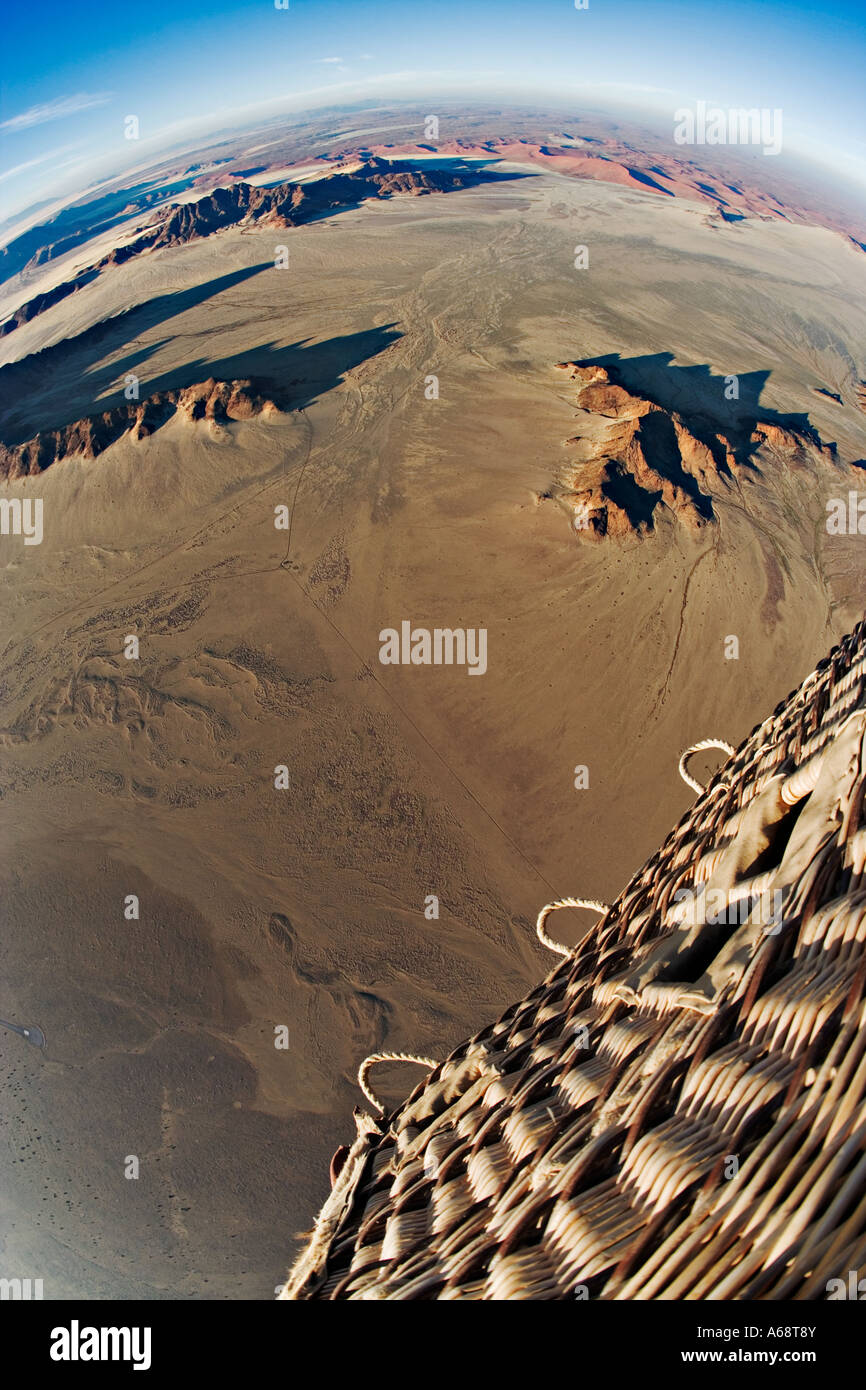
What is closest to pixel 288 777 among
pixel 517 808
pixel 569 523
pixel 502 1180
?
pixel 517 808

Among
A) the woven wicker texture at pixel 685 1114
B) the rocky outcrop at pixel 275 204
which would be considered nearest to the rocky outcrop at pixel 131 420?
the woven wicker texture at pixel 685 1114

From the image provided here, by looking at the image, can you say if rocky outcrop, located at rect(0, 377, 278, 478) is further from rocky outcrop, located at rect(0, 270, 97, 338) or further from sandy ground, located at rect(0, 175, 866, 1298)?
rocky outcrop, located at rect(0, 270, 97, 338)

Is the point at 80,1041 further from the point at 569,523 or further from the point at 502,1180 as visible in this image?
the point at 569,523

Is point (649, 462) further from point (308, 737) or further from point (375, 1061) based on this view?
point (375, 1061)

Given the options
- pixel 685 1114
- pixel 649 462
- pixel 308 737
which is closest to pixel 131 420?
pixel 308 737

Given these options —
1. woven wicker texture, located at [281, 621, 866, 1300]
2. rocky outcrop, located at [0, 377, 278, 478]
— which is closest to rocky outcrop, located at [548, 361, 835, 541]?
rocky outcrop, located at [0, 377, 278, 478]
